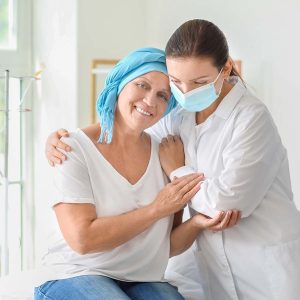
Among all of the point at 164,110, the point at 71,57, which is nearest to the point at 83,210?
the point at 164,110

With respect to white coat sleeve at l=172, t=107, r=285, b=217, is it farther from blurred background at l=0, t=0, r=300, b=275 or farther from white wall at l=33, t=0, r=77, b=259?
white wall at l=33, t=0, r=77, b=259

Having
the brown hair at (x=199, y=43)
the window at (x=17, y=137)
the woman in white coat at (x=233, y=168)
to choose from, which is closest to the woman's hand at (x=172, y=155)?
the woman in white coat at (x=233, y=168)

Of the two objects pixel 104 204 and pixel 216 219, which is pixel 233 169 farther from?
pixel 104 204

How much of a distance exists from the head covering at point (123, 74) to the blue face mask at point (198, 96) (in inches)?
3.8

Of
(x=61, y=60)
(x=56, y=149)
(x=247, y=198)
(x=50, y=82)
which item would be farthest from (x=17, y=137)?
(x=247, y=198)

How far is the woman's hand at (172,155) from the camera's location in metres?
1.72

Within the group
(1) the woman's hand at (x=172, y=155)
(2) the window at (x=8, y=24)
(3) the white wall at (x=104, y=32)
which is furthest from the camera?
(2) the window at (x=8, y=24)

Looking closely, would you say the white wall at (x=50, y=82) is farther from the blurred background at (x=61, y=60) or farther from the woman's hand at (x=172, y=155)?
the woman's hand at (x=172, y=155)

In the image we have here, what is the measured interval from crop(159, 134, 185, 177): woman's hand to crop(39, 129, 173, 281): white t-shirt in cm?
6

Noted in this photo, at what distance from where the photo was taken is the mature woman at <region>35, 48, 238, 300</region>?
62.0 inches

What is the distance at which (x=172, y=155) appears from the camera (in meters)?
1.73

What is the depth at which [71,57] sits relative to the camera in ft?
10.0

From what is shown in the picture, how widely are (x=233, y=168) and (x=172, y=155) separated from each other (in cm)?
26

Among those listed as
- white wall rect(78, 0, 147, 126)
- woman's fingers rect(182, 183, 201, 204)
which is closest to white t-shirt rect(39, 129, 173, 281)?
woman's fingers rect(182, 183, 201, 204)
